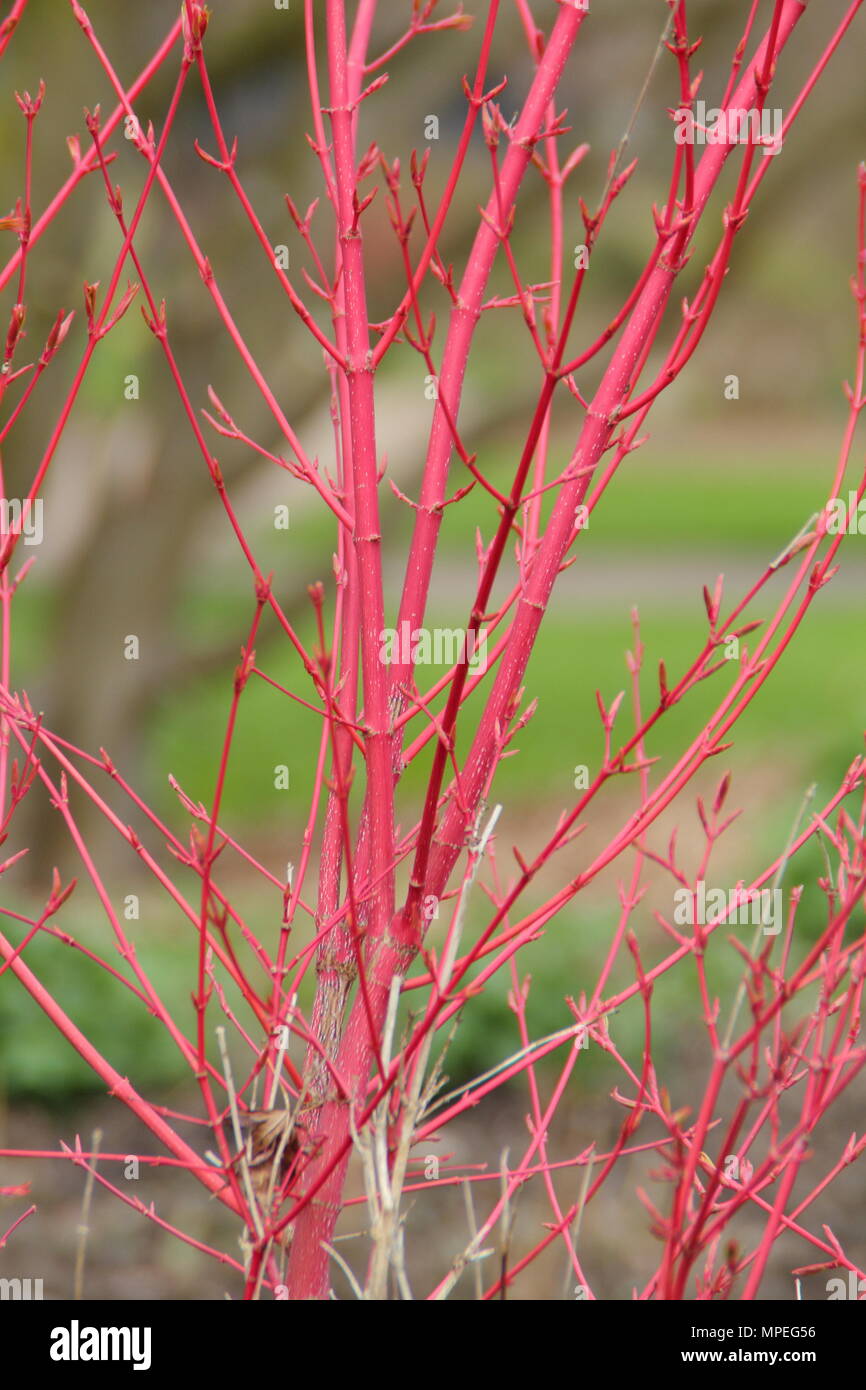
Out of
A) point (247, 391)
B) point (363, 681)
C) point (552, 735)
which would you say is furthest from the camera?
point (552, 735)

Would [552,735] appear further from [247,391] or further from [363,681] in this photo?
[363,681]

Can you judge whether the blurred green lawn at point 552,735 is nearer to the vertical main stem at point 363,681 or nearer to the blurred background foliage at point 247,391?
the blurred background foliage at point 247,391

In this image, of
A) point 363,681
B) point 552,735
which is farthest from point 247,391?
point 552,735

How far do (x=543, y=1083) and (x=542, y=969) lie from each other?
0.43 metres

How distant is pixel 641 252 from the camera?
478cm

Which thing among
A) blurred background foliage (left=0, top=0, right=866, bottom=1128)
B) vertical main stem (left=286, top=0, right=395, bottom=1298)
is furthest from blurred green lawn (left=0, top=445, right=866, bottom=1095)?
vertical main stem (left=286, top=0, right=395, bottom=1298)

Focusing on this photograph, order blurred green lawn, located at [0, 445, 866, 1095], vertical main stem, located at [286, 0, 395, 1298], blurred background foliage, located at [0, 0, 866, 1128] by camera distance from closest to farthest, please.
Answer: vertical main stem, located at [286, 0, 395, 1298] < blurred green lawn, located at [0, 445, 866, 1095] < blurred background foliage, located at [0, 0, 866, 1128]

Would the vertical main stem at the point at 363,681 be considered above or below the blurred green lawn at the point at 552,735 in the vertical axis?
below

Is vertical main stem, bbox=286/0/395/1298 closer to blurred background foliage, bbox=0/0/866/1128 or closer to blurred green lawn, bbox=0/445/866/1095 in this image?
blurred background foliage, bbox=0/0/866/1128

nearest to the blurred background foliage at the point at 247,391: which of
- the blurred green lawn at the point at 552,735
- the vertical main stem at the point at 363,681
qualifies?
the blurred green lawn at the point at 552,735

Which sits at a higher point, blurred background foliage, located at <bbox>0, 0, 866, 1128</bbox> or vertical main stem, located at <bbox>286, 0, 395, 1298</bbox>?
blurred background foliage, located at <bbox>0, 0, 866, 1128</bbox>

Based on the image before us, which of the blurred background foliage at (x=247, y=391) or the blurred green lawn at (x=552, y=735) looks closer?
the blurred green lawn at (x=552, y=735)

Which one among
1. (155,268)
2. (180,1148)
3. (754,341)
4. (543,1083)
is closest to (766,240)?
(155,268)
